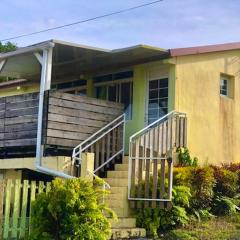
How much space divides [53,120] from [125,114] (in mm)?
3036

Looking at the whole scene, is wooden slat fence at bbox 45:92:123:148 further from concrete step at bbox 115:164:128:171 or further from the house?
concrete step at bbox 115:164:128:171

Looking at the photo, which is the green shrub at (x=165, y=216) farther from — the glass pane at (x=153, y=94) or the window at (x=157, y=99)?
the glass pane at (x=153, y=94)

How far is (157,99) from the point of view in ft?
55.4

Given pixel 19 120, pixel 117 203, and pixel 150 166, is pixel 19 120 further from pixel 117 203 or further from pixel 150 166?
pixel 150 166

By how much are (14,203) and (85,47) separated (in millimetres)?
5307

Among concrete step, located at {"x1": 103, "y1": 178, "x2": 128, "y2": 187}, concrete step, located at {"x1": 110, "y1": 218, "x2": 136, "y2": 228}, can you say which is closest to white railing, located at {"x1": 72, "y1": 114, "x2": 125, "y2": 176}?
concrete step, located at {"x1": 103, "y1": 178, "x2": 128, "y2": 187}

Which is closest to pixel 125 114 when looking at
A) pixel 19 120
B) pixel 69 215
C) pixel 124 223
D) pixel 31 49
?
pixel 19 120

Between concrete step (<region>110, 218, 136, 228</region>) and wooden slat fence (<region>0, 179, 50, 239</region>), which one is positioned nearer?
wooden slat fence (<region>0, 179, 50, 239</region>)

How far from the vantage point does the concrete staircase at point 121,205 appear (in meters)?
12.3

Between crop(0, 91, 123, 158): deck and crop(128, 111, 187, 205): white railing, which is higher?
crop(0, 91, 123, 158): deck

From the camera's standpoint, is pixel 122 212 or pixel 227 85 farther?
pixel 227 85

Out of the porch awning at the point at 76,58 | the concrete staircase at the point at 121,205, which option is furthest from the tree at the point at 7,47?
the concrete staircase at the point at 121,205

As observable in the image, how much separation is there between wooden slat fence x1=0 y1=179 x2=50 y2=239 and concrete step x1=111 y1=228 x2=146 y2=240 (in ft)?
5.97

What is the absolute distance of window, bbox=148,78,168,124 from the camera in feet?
54.7
